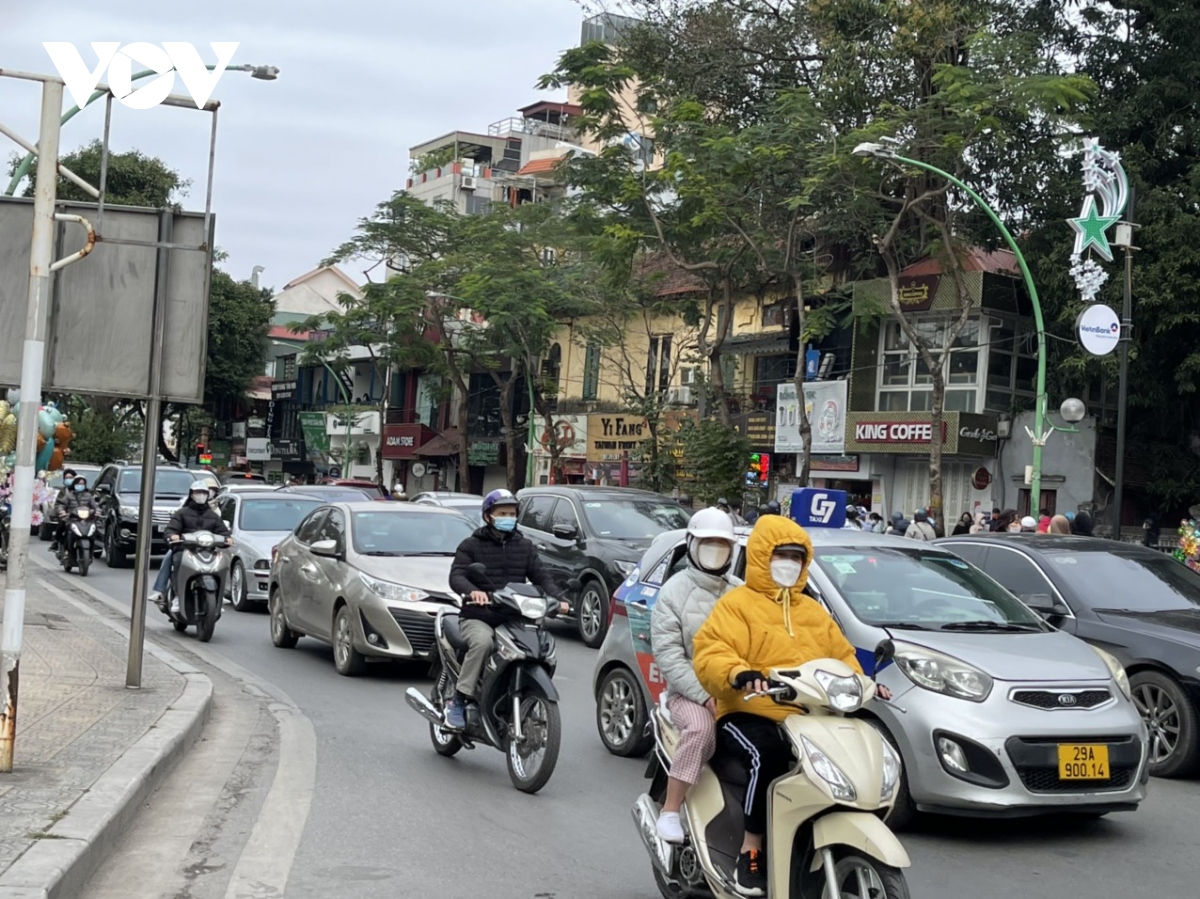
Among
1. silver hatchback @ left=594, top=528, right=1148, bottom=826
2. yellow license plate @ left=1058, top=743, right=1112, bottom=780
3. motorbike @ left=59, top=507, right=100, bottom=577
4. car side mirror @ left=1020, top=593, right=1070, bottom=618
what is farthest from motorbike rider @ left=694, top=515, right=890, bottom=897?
motorbike @ left=59, top=507, right=100, bottom=577

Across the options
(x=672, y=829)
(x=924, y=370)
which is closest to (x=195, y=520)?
(x=672, y=829)

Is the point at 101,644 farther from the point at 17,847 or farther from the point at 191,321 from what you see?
the point at 17,847

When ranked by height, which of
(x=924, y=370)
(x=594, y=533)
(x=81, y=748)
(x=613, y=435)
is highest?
(x=924, y=370)

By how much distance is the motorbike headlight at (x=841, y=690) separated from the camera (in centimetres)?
512

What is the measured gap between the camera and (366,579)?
1366cm

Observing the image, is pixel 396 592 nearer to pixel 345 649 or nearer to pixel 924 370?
pixel 345 649

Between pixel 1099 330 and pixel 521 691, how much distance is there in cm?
1665

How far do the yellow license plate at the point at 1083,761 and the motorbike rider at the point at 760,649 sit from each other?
7.90 ft

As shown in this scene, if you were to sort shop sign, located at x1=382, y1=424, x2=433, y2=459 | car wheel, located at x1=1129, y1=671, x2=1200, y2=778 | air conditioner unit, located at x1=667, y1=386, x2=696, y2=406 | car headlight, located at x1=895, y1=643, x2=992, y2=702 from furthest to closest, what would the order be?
shop sign, located at x1=382, y1=424, x2=433, y2=459 → air conditioner unit, located at x1=667, y1=386, x2=696, y2=406 → car wheel, located at x1=1129, y1=671, x2=1200, y2=778 → car headlight, located at x1=895, y1=643, x2=992, y2=702

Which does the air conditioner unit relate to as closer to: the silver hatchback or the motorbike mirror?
the silver hatchback

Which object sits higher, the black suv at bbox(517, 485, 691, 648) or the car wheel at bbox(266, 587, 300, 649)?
the black suv at bbox(517, 485, 691, 648)

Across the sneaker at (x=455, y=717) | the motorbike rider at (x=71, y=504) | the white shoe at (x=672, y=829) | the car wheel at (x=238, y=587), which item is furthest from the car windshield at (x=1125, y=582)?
the motorbike rider at (x=71, y=504)

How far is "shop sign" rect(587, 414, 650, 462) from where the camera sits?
4709 cm

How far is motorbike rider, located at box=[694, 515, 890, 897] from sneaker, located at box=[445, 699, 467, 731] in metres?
3.79
